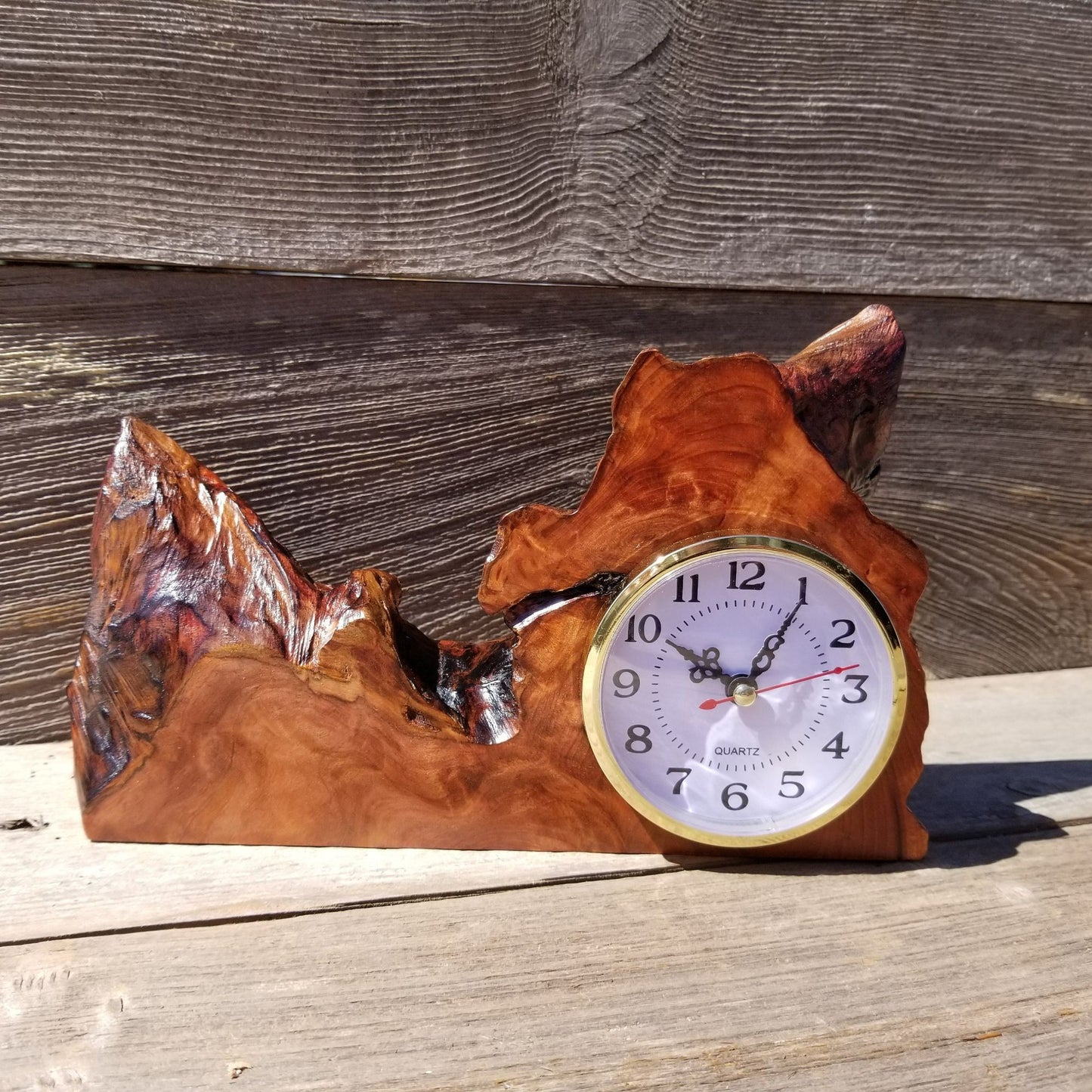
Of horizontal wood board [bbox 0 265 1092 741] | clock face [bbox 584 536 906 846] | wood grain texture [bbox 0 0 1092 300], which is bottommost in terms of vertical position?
clock face [bbox 584 536 906 846]

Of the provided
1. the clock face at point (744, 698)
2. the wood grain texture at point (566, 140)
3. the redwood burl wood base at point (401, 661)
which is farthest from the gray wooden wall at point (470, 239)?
the clock face at point (744, 698)

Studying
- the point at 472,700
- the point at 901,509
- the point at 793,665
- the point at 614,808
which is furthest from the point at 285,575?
the point at 901,509

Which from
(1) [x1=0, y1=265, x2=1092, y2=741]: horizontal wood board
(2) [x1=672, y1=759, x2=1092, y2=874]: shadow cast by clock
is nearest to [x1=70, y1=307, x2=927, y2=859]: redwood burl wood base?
(2) [x1=672, y1=759, x2=1092, y2=874]: shadow cast by clock

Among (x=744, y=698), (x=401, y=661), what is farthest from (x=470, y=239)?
(x=744, y=698)

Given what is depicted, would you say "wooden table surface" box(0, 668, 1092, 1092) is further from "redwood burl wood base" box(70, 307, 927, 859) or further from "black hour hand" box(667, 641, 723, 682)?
"black hour hand" box(667, 641, 723, 682)

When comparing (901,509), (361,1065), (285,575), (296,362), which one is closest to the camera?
(361,1065)

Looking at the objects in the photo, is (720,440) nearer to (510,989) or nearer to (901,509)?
(510,989)
